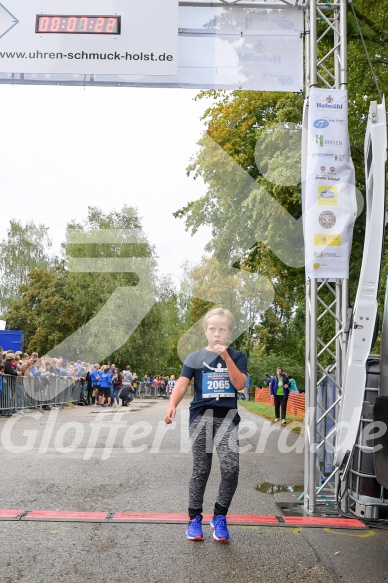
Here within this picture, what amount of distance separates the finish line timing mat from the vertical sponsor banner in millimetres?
2210

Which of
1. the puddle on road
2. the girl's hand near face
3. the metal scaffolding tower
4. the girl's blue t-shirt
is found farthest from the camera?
the puddle on road

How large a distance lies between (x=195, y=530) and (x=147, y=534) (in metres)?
0.39

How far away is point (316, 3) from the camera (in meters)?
7.64

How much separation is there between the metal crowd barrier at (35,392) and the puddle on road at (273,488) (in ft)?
36.1

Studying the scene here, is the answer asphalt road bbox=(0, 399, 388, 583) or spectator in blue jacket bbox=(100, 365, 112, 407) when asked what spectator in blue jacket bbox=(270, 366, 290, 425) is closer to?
asphalt road bbox=(0, 399, 388, 583)

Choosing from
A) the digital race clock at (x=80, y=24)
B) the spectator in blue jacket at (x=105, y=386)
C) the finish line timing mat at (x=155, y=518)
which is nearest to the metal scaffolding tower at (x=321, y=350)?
the finish line timing mat at (x=155, y=518)

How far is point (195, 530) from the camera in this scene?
5508 millimetres

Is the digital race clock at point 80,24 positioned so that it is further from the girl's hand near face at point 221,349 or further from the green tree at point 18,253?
the green tree at point 18,253

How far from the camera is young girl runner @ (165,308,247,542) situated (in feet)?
18.0

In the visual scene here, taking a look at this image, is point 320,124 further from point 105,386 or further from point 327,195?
point 105,386

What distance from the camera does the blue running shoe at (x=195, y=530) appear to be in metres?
5.49

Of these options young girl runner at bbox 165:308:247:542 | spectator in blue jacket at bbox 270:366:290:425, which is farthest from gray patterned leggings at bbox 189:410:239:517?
spectator in blue jacket at bbox 270:366:290:425

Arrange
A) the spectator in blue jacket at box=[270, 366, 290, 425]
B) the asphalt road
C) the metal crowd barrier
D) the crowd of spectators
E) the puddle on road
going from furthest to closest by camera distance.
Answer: the spectator in blue jacket at box=[270, 366, 290, 425]
the crowd of spectators
the metal crowd barrier
the puddle on road
the asphalt road

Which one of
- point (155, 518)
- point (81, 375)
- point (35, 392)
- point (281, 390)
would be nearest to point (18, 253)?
point (81, 375)
